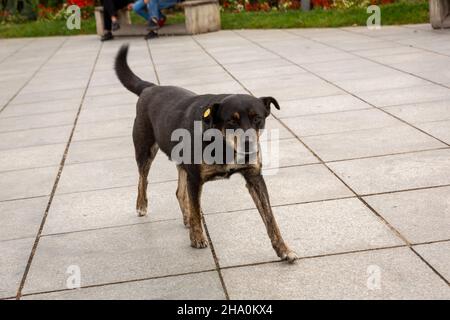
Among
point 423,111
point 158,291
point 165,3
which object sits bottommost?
point 158,291

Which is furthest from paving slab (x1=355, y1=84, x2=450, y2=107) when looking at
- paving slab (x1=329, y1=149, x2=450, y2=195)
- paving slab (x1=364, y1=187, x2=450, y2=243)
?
paving slab (x1=364, y1=187, x2=450, y2=243)

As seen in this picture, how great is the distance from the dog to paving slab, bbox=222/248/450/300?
0.63 ft

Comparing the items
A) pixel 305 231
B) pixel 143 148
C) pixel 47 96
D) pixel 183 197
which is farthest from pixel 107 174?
pixel 47 96

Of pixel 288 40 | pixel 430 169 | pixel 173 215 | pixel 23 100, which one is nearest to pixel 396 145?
pixel 430 169

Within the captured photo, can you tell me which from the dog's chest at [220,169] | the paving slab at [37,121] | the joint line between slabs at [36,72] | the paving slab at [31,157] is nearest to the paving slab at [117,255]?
the dog's chest at [220,169]

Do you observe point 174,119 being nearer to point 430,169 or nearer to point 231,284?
point 231,284

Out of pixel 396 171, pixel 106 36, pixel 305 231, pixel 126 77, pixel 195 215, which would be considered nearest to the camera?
pixel 195 215

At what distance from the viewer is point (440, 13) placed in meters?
13.3

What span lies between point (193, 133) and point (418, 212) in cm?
180

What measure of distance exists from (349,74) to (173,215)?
18.7ft

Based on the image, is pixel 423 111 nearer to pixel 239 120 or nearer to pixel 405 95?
pixel 405 95

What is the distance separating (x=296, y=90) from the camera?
945 centimetres

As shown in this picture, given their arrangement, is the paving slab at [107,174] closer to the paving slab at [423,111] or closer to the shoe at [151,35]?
the paving slab at [423,111]

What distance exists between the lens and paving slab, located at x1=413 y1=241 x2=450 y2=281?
3.93 m
